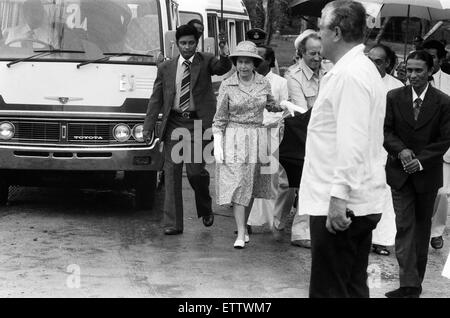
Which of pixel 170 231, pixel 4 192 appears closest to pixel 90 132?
pixel 170 231

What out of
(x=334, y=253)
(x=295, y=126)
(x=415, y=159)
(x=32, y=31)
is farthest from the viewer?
(x=32, y=31)

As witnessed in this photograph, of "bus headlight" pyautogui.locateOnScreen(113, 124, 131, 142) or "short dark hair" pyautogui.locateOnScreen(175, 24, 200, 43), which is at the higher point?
"short dark hair" pyautogui.locateOnScreen(175, 24, 200, 43)

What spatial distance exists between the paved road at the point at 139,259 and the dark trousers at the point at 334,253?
2282 millimetres

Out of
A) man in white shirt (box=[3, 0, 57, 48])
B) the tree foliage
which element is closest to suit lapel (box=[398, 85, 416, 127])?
man in white shirt (box=[3, 0, 57, 48])

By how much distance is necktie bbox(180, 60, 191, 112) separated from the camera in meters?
9.80

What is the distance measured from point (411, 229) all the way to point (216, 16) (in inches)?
507

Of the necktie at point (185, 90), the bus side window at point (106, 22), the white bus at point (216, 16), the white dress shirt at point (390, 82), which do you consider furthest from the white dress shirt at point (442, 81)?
the white bus at point (216, 16)

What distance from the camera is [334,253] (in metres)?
5.02

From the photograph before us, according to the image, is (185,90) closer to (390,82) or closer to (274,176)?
(274,176)

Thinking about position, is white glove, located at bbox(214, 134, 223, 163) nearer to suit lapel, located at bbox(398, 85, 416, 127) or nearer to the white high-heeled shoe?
the white high-heeled shoe

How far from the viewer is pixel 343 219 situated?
4.89 meters

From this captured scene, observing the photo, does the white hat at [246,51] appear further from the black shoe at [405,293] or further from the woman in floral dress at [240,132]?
the black shoe at [405,293]

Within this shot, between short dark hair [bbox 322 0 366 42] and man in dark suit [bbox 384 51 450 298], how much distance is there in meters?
2.48
